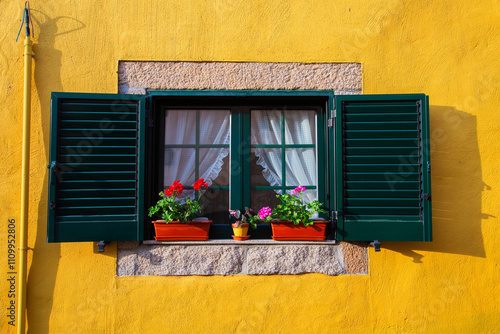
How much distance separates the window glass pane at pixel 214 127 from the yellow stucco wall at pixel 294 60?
466mm

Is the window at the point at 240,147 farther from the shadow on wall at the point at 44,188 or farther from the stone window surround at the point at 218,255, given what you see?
the shadow on wall at the point at 44,188

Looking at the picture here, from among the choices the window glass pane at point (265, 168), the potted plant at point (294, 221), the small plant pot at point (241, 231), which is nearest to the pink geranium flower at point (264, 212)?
the potted plant at point (294, 221)

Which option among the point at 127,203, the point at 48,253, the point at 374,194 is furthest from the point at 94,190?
the point at 374,194

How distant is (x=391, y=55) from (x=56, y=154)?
281 centimetres

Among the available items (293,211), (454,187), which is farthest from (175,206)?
(454,187)

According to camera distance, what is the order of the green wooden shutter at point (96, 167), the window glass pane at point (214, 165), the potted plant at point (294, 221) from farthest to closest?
the window glass pane at point (214, 165) < the potted plant at point (294, 221) < the green wooden shutter at point (96, 167)

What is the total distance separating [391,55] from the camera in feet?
10.7

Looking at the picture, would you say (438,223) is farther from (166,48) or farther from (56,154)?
(56,154)

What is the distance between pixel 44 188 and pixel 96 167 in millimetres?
498

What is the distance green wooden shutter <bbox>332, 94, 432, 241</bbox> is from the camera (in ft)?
10.00

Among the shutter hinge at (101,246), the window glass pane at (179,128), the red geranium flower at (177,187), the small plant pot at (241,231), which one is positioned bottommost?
the shutter hinge at (101,246)

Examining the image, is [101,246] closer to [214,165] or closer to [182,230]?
[182,230]

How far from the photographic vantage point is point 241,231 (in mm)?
3109

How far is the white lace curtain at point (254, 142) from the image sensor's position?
336cm
